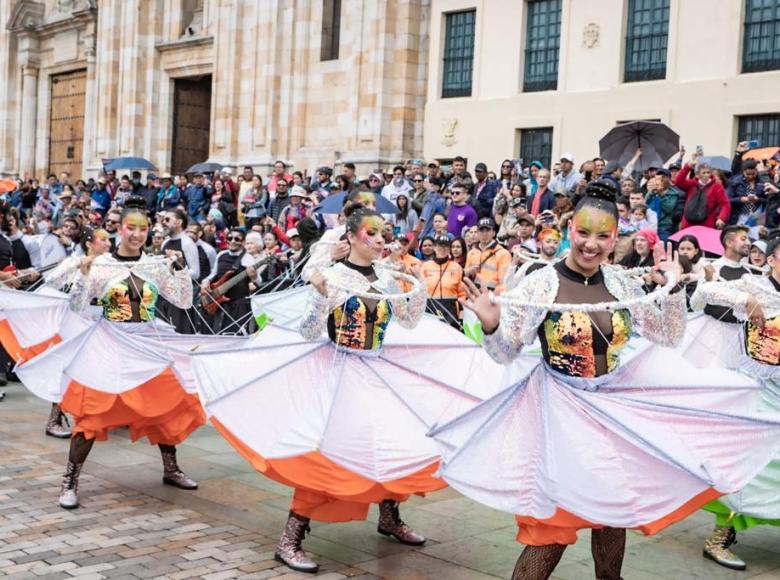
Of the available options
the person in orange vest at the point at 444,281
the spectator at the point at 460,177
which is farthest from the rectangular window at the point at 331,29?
the person in orange vest at the point at 444,281

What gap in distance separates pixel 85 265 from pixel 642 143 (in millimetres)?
9036

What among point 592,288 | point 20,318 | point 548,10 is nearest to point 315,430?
point 592,288

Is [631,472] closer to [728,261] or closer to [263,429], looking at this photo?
[263,429]

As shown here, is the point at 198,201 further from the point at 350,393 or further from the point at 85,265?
the point at 350,393

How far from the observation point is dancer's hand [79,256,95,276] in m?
7.44

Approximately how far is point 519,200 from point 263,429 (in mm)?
8564

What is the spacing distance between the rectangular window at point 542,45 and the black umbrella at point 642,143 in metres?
4.74

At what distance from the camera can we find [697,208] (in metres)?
12.2

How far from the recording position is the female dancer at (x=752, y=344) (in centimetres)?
618

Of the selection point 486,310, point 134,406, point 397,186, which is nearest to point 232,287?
point 397,186

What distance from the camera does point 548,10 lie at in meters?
18.9

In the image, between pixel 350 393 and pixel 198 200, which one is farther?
pixel 198 200

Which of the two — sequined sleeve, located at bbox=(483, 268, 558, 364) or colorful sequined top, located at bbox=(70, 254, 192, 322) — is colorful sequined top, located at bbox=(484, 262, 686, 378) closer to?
sequined sleeve, located at bbox=(483, 268, 558, 364)

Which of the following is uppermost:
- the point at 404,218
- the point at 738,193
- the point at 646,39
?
the point at 646,39
